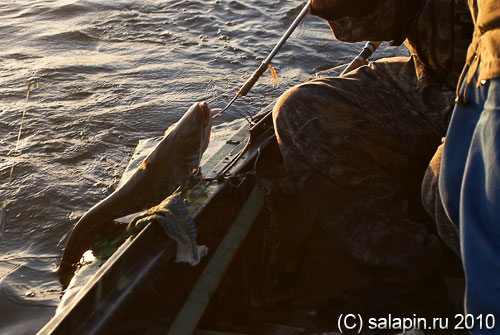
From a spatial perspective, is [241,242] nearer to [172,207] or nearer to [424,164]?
[172,207]

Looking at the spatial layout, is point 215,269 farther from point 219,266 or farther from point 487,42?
point 487,42

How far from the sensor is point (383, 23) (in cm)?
295

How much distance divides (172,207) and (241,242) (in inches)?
14.7

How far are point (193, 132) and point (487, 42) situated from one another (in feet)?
5.27

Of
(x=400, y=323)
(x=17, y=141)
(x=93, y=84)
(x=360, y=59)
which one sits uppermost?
(x=360, y=59)

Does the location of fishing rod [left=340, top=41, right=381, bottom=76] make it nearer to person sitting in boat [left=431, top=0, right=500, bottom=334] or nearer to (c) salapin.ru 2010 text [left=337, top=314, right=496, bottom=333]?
(c) salapin.ru 2010 text [left=337, top=314, right=496, bottom=333]

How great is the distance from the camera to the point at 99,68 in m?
7.17

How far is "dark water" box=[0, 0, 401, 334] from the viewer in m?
4.23

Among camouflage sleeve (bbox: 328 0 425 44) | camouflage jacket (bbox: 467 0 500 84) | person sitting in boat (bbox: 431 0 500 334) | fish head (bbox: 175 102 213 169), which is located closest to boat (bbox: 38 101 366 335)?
fish head (bbox: 175 102 213 169)

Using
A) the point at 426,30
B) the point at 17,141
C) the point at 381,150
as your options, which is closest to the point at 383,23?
the point at 426,30

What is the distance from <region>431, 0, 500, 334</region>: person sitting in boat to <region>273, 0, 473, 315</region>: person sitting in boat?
0.81m

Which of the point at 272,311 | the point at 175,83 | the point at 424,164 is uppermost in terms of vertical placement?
the point at 424,164

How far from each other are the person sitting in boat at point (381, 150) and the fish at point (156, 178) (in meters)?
0.45

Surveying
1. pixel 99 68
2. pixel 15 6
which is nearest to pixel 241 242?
pixel 99 68
